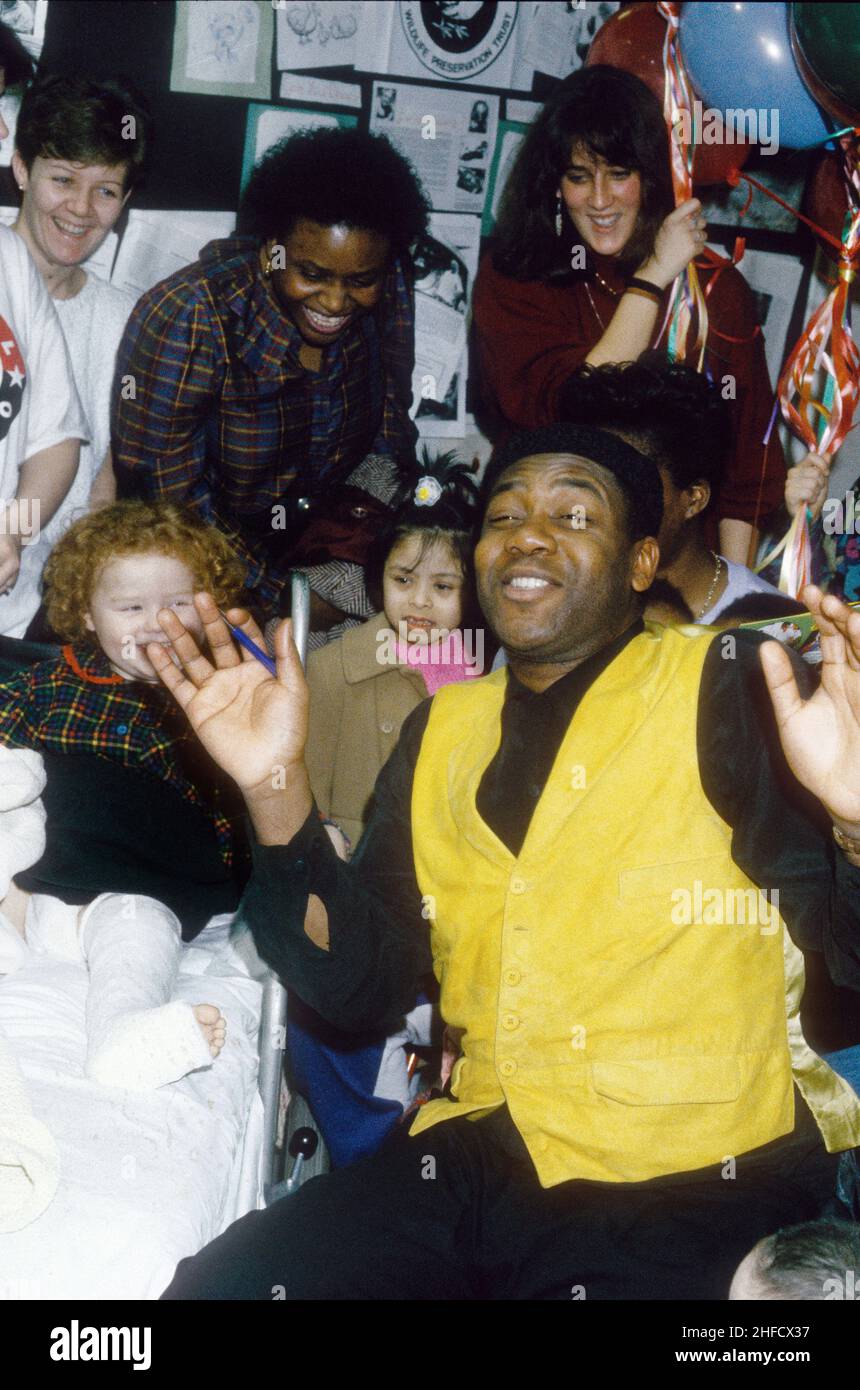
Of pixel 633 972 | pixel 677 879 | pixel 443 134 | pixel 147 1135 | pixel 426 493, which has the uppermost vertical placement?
pixel 443 134

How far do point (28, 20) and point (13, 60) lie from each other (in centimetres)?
25

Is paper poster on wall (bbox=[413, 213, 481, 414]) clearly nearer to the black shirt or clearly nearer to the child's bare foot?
the black shirt

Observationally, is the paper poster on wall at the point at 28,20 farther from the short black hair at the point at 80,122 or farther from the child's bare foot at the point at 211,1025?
the child's bare foot at the point at 211,1025

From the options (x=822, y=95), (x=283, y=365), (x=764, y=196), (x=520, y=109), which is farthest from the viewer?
(x=764, y=196)

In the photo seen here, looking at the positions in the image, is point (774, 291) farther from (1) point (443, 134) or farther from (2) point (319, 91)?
(2) point (319, 91)

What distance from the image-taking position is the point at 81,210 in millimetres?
3004

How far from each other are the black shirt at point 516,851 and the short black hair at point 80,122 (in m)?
1.60

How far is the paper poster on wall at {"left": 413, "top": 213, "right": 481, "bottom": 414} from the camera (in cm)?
386

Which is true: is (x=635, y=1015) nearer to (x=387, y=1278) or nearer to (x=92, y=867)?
(x=387, y=1278)

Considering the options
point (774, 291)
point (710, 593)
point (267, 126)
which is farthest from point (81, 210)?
point (774, 291)

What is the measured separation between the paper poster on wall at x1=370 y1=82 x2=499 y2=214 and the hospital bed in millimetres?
1985

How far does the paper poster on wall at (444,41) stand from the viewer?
370 cm

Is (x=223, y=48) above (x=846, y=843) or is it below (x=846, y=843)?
above

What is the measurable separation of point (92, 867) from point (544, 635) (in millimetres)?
937
